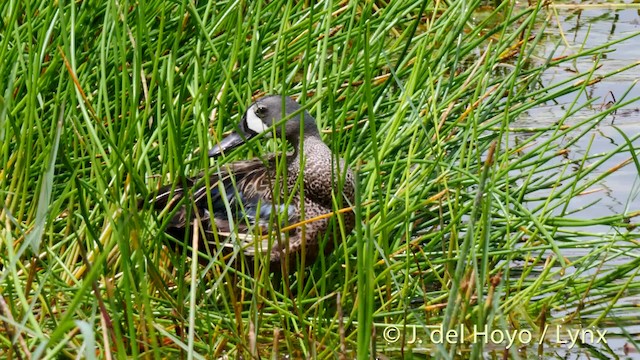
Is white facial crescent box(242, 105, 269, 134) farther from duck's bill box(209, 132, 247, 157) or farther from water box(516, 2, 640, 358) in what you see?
water box(516, 2, 640, 358)

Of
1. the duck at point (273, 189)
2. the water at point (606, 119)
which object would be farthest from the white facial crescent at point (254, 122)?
the water at point (606, 119)

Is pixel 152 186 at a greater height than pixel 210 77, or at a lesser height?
lesser

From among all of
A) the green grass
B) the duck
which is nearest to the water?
the green grass

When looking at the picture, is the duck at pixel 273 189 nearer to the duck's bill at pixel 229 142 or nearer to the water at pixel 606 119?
the duck's bill at pixel 229 142

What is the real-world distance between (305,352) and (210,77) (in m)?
1.06

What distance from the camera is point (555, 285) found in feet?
11.7

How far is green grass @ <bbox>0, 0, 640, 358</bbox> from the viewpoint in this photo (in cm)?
311

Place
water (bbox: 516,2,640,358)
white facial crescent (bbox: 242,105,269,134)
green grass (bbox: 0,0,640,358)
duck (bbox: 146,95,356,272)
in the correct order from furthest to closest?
white facial crescent (bbox: 242,105,269,134) < duck (bbox: 146,95,356,272) < water (bbox: 516,2,640,358) < green grass (bbox: 0,0,640,358)

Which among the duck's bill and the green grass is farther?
the duck's bill

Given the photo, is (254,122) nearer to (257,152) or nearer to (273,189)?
(273,189)

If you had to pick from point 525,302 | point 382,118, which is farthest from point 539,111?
point 525,302

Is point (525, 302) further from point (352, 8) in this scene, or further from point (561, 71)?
point (561, 71)

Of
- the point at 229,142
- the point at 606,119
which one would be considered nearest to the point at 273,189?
the point at 229,142

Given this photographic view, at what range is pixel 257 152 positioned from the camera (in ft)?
11.6
